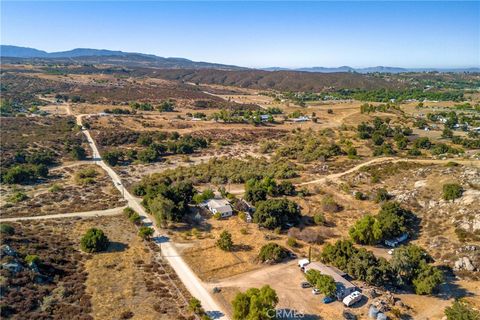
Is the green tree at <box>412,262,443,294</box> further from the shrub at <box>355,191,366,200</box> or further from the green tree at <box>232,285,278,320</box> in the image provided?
the shrub at <box>355,191,366,200</box>

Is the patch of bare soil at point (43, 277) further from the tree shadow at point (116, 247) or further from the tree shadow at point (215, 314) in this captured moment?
the tree shadow at point (215, 314)

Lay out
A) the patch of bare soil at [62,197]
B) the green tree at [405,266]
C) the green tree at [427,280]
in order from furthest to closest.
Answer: the patch of bare soil at [62,197] → the green tree at [405,266] → the green tree at [427,280]

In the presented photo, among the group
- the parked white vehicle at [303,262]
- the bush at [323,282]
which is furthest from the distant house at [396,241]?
the bush at [323,282]

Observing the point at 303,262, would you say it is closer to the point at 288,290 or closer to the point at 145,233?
the point at 288,290

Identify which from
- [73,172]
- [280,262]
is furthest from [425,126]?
[73,172]

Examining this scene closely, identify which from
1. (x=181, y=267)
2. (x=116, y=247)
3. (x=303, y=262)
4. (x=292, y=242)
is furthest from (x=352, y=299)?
(x=116, y=247)

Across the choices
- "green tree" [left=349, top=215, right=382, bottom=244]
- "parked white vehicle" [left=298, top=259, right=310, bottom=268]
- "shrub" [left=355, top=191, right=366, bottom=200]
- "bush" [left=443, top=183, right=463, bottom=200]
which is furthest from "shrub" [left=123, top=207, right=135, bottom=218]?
"bush" [left=443, top=183, right=463, bottom=200]
